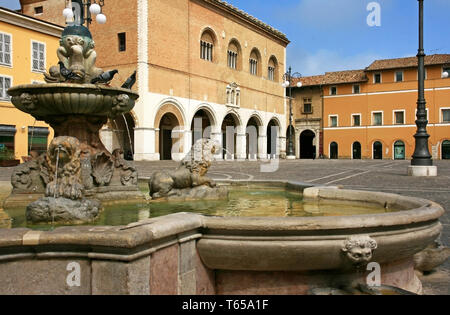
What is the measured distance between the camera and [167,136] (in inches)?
1340

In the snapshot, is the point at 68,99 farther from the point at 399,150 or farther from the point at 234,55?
the point at 399,150

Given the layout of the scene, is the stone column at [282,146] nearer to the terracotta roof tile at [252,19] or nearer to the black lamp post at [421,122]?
the terracotta roof tile at [252,19]

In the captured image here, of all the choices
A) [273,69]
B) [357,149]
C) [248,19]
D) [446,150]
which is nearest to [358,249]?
[248,19]

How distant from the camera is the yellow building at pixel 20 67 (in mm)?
24859

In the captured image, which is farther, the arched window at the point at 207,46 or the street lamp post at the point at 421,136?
the arched window at the point at 207,46

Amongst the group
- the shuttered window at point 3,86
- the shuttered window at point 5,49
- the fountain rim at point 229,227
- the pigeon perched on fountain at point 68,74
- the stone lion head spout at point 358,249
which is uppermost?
the shuttered window at point 5,49

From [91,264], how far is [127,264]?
27cm

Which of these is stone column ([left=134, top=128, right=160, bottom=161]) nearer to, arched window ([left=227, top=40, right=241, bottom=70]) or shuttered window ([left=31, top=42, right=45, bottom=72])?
shuttered window ([left=31, top=42, right=45, bottom=72])

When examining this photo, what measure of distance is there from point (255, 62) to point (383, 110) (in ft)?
52.6

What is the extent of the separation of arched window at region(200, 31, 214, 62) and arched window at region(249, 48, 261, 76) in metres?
7.05

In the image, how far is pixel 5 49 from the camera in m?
25.1

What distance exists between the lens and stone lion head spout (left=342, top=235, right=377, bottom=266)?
3.13m

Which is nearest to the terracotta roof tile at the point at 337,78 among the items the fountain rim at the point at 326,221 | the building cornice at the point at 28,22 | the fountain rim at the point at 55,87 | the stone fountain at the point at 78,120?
the building cornice at the point at 28,22

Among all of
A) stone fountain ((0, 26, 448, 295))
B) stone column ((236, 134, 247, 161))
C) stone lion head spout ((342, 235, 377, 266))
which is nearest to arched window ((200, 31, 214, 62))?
stone column ((236, 134, 247, 161))
